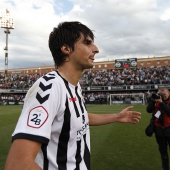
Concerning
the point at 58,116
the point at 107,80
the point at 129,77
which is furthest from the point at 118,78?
the point at 58,116

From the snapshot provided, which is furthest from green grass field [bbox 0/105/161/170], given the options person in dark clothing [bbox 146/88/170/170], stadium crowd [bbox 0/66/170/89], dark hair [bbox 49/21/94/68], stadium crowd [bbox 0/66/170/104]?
stadium crowd [bbox 0/66/170/89]

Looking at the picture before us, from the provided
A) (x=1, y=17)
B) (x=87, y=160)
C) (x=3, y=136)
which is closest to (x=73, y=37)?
(x=87, y=160)

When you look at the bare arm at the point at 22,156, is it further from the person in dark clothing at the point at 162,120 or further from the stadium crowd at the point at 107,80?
the stadium crowd at the point at 107,80

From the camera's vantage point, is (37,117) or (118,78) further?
(118,78)

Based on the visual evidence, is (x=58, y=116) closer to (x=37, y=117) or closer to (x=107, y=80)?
(x=37, y=117)

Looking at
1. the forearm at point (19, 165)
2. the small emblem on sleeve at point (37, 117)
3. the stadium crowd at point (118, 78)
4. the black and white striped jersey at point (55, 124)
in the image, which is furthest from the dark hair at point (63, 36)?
the stadium crowd at point (118, 78)

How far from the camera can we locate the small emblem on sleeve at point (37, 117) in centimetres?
155

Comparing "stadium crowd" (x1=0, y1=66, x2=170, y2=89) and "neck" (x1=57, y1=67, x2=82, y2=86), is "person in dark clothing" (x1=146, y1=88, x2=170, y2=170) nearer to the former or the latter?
"neck" (x1=57, y1=67, x2=82, y2=86)

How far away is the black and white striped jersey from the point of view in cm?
156

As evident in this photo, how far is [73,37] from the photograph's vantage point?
7.07 ft

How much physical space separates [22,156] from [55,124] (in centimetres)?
39

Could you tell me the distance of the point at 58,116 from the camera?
1.75 metres

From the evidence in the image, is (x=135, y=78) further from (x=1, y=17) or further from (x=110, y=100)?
(x=1, y=17)

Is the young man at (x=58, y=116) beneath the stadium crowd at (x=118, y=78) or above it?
beneath
